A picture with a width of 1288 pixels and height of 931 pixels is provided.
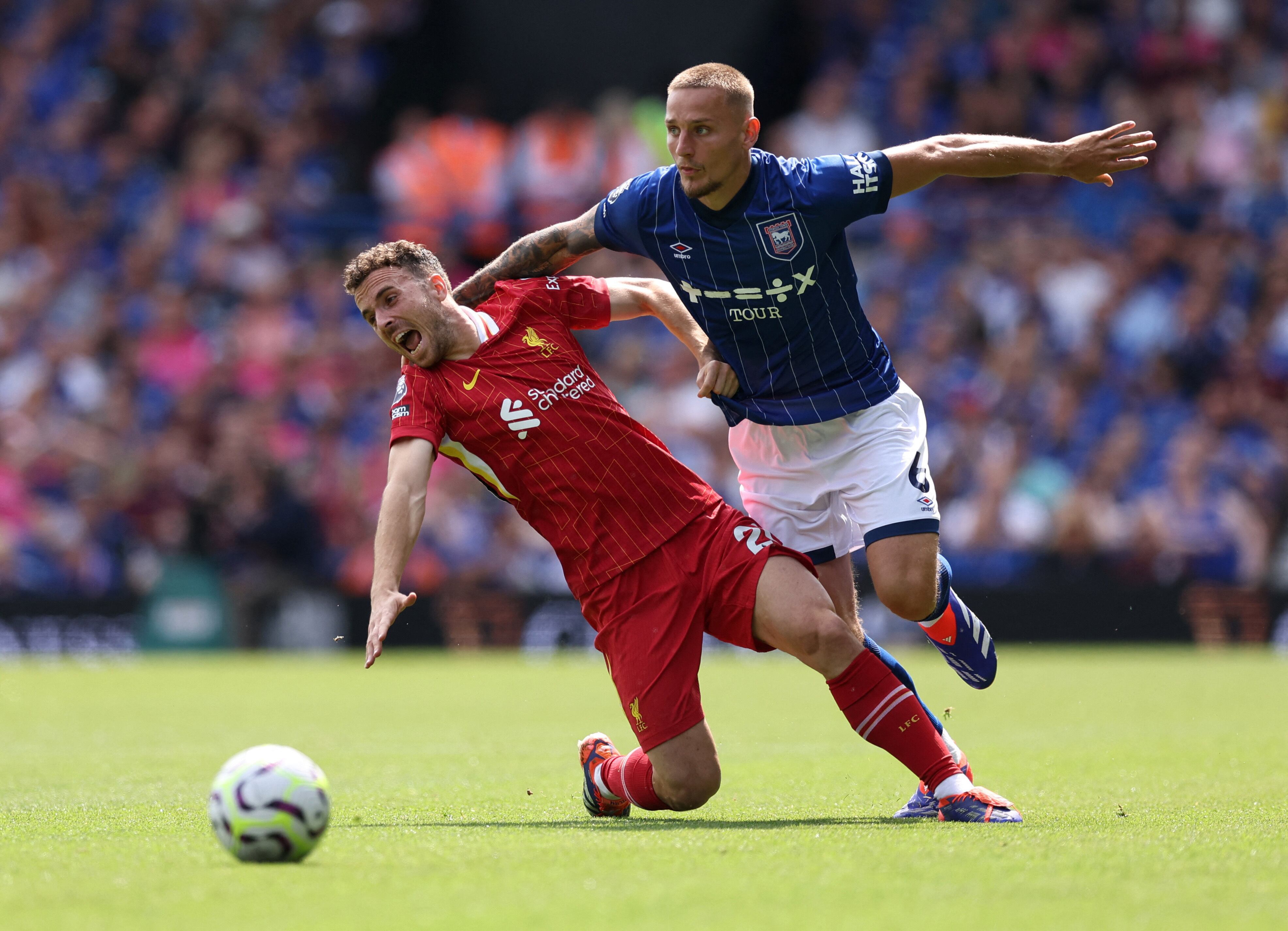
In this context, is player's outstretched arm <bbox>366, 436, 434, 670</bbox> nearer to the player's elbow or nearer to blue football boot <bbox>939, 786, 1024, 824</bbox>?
the player's elbow

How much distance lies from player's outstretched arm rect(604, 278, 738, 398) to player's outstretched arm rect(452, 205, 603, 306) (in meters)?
0.21

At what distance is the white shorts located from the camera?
580 cm

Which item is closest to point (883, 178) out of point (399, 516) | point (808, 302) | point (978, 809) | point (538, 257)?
point (808, 302)

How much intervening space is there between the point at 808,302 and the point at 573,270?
38.5ft

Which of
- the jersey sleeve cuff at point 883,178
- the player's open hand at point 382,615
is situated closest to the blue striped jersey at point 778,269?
the jersey sleeve cuff at point 883,178

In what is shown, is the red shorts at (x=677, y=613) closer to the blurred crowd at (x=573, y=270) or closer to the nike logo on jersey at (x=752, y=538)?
the nike logo on jersey at (x=752, y=538)

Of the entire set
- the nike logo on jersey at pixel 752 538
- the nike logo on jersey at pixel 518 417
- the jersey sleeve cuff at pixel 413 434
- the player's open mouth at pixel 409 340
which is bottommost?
the nike logo on jersey at pixel 752 538

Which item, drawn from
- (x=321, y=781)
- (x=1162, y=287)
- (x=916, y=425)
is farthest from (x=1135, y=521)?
(x=321, y=781)

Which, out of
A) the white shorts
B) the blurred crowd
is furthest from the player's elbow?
the blurred crowd

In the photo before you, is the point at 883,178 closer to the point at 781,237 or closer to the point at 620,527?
the point at 781,237

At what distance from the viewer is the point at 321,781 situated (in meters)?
4.49

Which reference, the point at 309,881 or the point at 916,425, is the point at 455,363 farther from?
the point at 309,881

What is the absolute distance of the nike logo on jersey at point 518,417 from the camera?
562cm

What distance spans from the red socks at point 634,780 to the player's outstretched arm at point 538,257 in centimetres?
184
